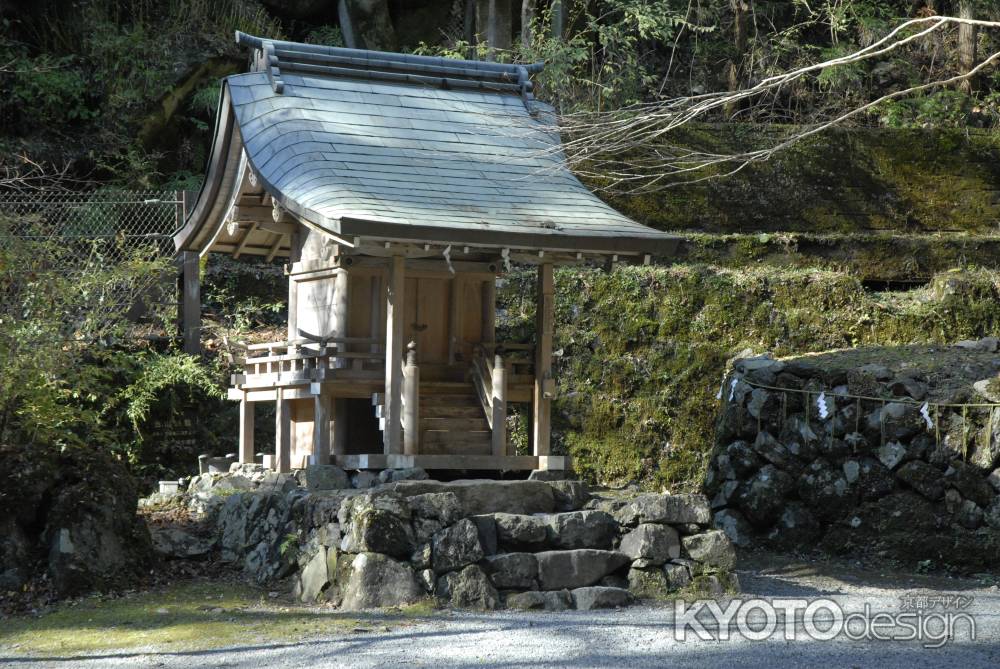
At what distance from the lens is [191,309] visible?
1415 centimetres

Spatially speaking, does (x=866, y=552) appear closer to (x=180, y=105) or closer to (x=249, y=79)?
(x=249, y=79)

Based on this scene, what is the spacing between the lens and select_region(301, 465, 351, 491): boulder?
30.1 feet

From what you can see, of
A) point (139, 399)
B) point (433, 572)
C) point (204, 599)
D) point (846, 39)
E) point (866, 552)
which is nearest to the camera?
point (433, 572)

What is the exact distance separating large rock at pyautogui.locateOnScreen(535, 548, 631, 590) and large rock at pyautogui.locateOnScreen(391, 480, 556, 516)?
2.46ft

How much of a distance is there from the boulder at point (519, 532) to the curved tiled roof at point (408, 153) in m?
2.10

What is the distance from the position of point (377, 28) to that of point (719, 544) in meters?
14.3

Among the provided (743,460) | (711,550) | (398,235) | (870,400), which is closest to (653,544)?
(711,550)

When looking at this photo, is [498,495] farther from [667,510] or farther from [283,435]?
[283,435]

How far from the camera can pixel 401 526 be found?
7.80 metres

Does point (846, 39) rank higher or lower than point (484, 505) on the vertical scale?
higher

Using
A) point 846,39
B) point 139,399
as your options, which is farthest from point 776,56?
point 139,399

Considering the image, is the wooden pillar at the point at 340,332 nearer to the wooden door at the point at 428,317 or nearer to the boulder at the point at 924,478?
the wooden door at the point at 428,317

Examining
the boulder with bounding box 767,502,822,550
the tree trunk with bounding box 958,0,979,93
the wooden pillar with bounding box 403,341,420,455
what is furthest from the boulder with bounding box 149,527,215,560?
the tree trunk with bounding box 958,0,979,93

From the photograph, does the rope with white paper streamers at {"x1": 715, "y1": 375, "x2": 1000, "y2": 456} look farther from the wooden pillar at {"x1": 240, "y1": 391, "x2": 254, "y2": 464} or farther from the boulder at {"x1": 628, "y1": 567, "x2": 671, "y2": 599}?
the wooden pillar at {"x1": 240, "y1": 391, "x2": 254, "y2": 464}
